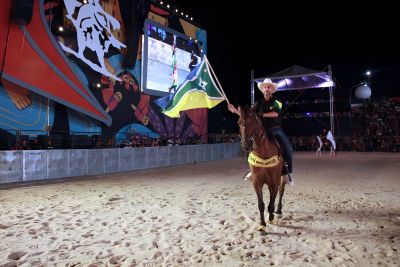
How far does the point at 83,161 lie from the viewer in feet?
43.1

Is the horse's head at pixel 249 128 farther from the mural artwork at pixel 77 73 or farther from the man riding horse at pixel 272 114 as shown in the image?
the mural artwork at pixel 77 73

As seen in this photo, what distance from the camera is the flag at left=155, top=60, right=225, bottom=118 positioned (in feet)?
33.0

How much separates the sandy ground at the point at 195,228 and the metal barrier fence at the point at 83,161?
1957 mm

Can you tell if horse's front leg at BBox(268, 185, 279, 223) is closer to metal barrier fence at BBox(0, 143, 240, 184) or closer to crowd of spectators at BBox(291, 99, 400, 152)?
metal barrier fence at BBox(0, 143, 240, 184)

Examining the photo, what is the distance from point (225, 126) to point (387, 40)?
16251 millimetres

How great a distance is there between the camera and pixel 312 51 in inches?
1119

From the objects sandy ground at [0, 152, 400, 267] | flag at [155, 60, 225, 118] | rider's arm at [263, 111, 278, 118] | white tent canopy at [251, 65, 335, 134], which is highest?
white tent canopy at [251, 65, 335, 134]

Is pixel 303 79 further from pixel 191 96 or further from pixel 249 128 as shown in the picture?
pixel 249 128

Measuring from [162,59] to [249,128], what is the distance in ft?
52.0

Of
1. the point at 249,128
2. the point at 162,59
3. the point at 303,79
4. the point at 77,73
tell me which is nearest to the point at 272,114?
the point at 249,128

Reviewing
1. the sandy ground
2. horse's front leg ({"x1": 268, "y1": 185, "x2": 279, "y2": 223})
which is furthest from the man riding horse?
the sandy ground

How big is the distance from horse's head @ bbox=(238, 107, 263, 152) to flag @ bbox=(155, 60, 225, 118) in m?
5.35

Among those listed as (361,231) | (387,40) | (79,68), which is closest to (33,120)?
(79,68)

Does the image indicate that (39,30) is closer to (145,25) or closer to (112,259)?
(145,25)
